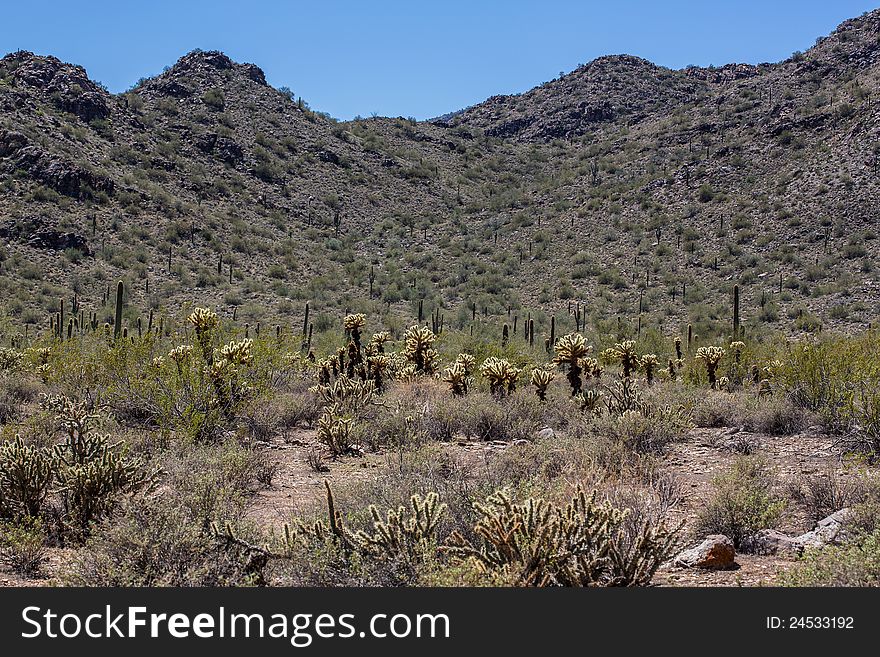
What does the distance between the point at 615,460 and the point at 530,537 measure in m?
3.82

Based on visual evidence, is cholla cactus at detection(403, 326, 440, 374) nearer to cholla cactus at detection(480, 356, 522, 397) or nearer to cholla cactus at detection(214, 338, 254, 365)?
cholla cactus at detection(480, 356, 522, 397)

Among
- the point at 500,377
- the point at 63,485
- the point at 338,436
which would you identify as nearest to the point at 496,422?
the point at 500,377

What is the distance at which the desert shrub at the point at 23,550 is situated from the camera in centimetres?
496

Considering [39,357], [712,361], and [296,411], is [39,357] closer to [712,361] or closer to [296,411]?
[296,411]

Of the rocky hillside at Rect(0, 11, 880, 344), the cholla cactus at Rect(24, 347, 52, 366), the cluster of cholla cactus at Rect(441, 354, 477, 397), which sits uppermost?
the rocky hillside at Rect(0, 11, 880, 344)

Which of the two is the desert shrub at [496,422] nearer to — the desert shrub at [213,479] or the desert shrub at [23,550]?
the desert shrub at [213,479]

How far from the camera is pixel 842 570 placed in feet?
13.4

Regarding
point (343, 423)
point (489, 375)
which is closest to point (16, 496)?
point (343, 423)

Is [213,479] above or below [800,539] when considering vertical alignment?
above

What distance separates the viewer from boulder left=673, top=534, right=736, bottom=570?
499 centimetres

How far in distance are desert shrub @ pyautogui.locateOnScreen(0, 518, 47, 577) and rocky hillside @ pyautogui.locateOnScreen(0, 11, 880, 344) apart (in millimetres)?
24464

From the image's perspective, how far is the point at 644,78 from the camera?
219ft

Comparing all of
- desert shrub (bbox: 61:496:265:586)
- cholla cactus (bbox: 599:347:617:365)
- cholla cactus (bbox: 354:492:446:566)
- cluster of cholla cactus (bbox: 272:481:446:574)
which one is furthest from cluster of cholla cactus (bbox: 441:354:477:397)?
desert shrub (bbox: 61:496:265:586)

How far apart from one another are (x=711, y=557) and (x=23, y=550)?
4.93 m
